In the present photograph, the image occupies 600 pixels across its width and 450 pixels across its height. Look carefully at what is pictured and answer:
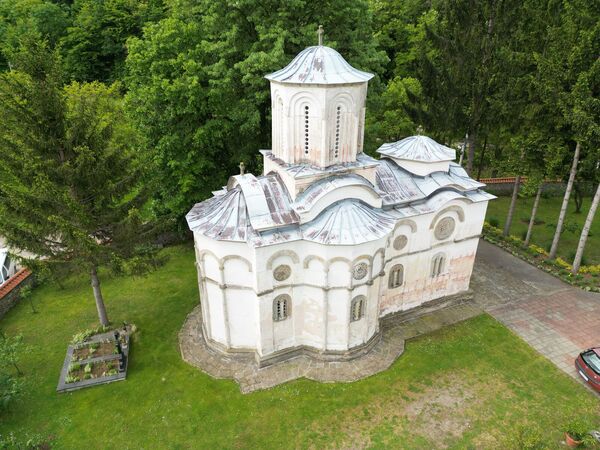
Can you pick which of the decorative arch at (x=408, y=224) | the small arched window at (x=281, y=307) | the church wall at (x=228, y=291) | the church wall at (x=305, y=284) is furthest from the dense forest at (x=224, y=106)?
the decorative arch at (x=408, y=224)

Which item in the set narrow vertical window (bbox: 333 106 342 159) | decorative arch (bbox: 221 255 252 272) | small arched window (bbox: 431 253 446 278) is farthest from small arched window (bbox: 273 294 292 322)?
small arched window (bbox: 431 253 446 278)

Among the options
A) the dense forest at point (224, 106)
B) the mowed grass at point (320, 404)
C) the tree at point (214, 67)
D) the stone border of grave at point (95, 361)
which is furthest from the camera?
the tree at point (214, 67)

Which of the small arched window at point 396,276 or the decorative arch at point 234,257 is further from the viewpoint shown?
the small arched window at point 396,276

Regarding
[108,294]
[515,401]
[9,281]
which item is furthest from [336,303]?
[9,281]

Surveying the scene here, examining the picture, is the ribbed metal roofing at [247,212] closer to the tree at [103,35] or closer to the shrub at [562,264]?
the shrub at [562,264]

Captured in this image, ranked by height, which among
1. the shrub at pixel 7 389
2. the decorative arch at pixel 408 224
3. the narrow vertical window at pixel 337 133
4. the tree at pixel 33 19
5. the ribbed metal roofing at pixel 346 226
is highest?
the tree at pixel 33 19
